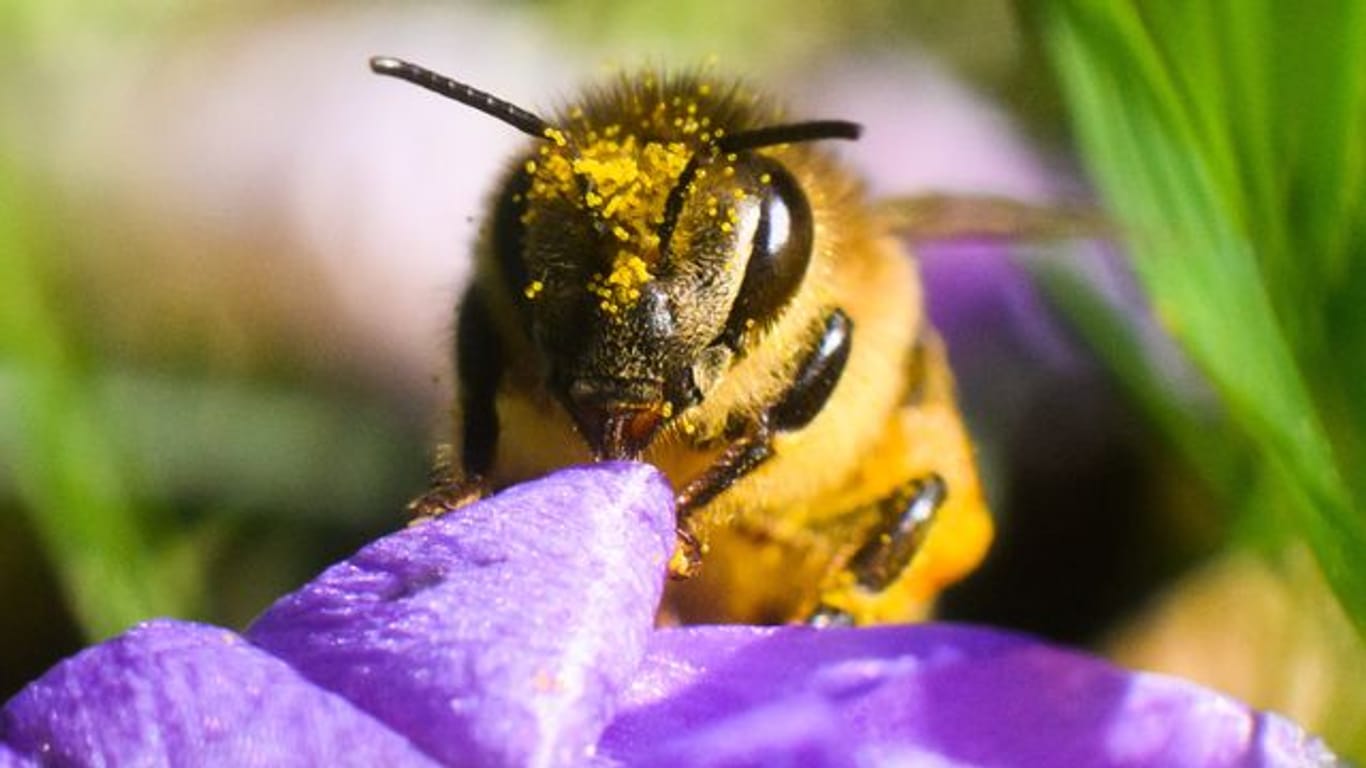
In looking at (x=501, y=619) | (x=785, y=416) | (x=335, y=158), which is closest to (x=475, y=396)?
(x=785, y=416)

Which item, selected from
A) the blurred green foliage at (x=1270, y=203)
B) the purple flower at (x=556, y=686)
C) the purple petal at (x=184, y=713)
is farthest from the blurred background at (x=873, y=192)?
the purple petal at (x=184, y=713)

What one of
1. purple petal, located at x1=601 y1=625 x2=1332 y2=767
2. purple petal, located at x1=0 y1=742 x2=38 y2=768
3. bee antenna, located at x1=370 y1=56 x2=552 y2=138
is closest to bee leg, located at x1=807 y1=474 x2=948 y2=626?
purple petal, located at x1=601 y1=625 x2=1332 y2=767

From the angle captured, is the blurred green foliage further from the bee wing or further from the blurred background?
the bee wing

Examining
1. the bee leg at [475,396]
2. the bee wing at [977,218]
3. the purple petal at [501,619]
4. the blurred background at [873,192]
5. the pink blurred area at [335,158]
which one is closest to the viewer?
the purple petal at [501,619]

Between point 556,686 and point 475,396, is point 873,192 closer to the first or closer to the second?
point 475,396

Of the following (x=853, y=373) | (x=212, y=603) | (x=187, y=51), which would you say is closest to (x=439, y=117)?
(x=187, y=51)

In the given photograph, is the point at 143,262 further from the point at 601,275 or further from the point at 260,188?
the point at 601,275

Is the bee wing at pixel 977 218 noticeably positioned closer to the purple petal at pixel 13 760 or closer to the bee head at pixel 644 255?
the bee head at pixel 644 255
